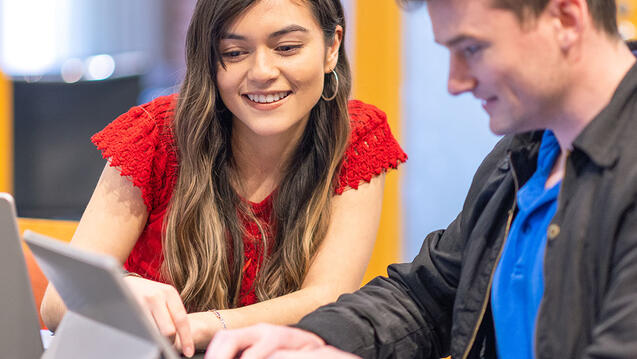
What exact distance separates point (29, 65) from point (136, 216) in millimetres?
3703

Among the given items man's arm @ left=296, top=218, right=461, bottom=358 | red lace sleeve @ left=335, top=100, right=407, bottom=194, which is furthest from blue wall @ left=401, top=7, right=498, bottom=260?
man's arm @ left=296, top=218, right=461, bottom=358

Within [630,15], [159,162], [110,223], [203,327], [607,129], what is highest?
[630,15]

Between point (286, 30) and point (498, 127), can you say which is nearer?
point (498, 127)

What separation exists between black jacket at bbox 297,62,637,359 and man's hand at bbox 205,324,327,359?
0.05 m

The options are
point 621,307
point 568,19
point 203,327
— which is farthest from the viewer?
point 203,327

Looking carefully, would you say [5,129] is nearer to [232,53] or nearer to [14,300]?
[232,53]

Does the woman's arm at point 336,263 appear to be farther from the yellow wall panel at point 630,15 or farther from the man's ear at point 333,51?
the yellow wall panel at point 630,15

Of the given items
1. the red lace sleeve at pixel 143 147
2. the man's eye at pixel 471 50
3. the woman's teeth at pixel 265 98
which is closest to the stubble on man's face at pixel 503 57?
the man's eye at pixel 471 50

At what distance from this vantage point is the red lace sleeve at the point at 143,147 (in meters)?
1.69

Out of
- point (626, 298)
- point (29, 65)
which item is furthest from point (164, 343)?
point (29, 65)

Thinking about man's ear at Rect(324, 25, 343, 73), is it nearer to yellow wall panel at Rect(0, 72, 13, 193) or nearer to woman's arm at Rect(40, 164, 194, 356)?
woman's arm at Rect(40, 164, 194, 356)

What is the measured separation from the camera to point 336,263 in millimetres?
1671

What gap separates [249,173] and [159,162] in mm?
228

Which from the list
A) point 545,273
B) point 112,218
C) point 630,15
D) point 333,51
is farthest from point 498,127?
point 630,15
